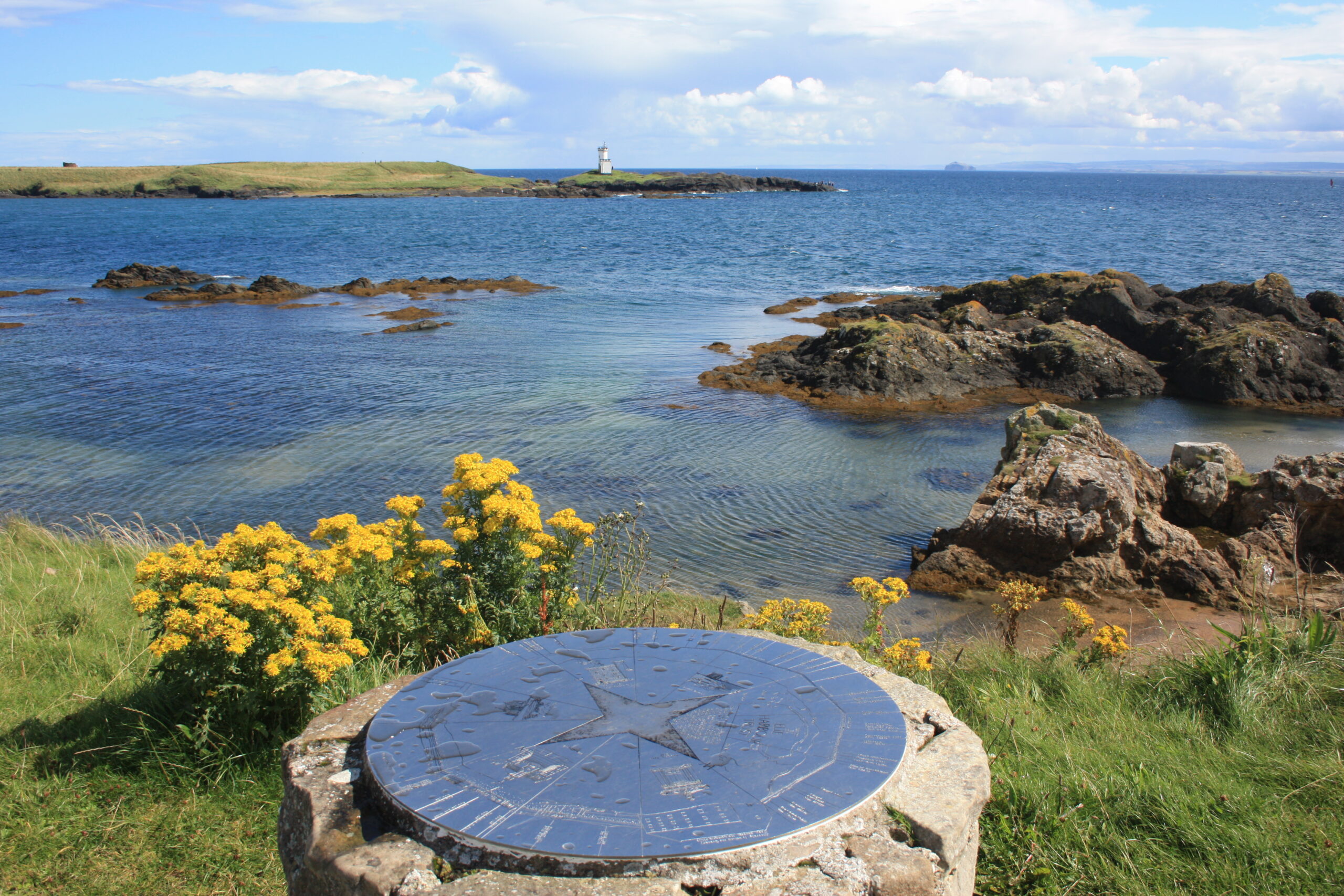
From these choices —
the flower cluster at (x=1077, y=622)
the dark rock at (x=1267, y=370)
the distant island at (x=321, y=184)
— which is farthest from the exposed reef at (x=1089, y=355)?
the distant island at (x=321, y=184)

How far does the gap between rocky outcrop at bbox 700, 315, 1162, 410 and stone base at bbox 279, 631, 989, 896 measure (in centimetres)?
1466

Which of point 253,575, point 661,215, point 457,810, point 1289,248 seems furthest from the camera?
point 661,215

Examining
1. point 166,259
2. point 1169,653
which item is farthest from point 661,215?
point 1169,653

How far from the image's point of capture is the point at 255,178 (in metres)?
122

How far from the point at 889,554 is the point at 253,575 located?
7298 mm

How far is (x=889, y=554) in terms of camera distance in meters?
9.81

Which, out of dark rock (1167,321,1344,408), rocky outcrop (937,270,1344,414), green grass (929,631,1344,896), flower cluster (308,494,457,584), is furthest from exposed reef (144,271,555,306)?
green grass (929,631,1344,896)

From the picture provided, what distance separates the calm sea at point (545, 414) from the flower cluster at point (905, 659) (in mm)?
3484

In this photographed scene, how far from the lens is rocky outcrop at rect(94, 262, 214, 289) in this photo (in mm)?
35469

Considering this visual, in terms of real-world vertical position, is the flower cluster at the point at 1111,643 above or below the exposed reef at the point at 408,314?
above

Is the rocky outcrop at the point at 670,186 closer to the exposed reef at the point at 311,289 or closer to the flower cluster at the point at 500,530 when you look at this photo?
the exposed reef at the point at 311,289

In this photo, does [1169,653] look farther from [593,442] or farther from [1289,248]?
[1289,248]

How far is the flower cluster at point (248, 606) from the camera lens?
3.79 meters

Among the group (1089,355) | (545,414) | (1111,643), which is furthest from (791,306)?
(1111,643)
